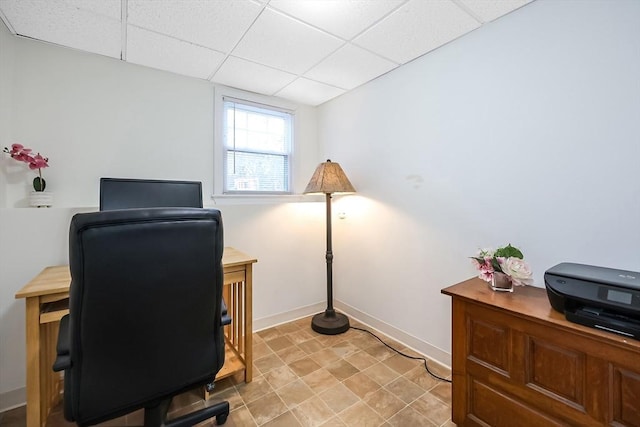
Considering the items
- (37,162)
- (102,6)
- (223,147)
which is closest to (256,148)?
(223,147)

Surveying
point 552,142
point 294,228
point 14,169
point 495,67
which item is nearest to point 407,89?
point 495,67

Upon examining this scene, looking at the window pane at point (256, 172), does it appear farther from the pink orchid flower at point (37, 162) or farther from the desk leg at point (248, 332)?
the pink orchid flower at point (37, 162)

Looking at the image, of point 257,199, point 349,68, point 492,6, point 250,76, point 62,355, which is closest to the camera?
point 62,355

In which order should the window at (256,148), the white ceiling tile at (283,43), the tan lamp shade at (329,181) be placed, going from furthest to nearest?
the window at (256,148)
the tan lamp shade at (329,181)
the white ceiling tile at (283,43)

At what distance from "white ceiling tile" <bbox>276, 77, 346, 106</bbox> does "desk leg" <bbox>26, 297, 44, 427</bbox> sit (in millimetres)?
2435

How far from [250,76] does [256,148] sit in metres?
0.70

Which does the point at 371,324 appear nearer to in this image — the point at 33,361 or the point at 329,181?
the point at 329,181

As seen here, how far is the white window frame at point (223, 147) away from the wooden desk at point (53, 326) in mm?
642

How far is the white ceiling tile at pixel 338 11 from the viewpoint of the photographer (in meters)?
1.58

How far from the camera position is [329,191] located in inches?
98.0

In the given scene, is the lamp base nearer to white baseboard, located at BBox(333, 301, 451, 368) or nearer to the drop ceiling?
white baseboard, located at BBox(333, 301, 451, 368)

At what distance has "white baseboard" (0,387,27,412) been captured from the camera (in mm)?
1628

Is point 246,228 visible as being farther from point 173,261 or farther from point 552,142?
point 552,142

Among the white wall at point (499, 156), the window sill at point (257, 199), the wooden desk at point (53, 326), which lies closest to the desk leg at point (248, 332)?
the wooden desk at point (53, 326)
